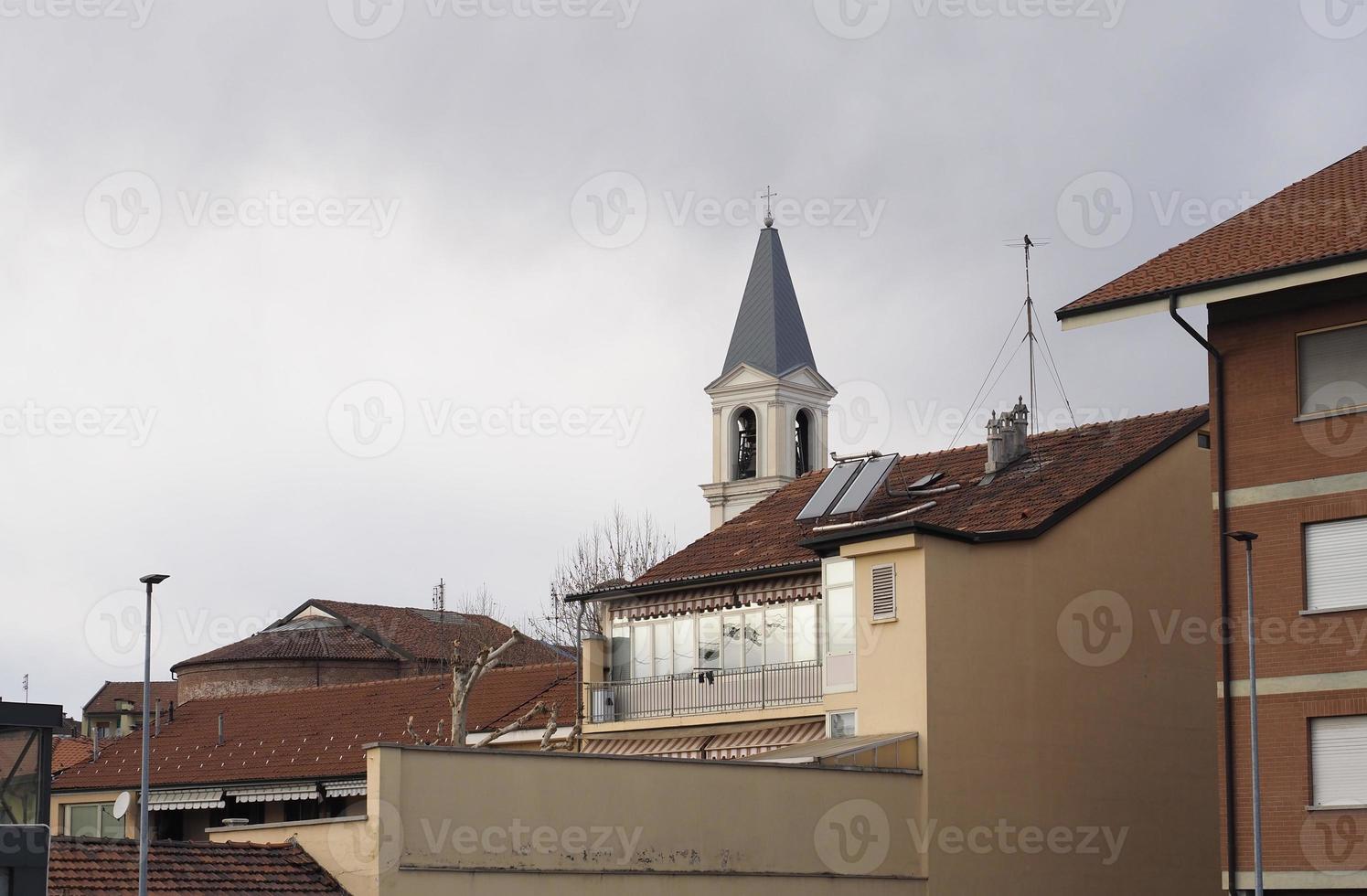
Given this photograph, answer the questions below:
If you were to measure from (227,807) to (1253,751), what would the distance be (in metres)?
32.4

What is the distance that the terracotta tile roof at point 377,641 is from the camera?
75.6 metres

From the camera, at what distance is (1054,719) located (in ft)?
111

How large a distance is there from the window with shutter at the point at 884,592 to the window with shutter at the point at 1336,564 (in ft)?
27.0

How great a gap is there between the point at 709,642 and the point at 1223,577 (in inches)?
584

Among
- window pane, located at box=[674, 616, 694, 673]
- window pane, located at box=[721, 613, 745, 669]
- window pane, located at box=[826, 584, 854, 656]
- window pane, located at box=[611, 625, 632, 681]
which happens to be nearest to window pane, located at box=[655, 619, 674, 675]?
window pane, located at box=[674, 616, 694, 673]

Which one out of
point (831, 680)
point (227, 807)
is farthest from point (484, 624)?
point (831, 680)

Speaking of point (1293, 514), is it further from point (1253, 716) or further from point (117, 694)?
point (117, 694)

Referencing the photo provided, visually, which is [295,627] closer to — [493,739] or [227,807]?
[227,807]

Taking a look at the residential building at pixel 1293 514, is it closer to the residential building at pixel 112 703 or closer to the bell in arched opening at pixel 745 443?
the bell in arched opening at pixel 745 443

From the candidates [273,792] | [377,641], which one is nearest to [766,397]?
[377,641]

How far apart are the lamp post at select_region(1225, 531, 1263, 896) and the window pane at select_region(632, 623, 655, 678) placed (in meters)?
16.8

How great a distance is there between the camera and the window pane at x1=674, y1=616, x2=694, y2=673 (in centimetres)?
4050

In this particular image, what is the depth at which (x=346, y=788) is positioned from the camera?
47812mm

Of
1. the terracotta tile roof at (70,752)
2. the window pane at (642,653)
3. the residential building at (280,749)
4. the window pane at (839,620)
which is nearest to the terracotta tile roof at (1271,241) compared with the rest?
the window pane at (839,620)
